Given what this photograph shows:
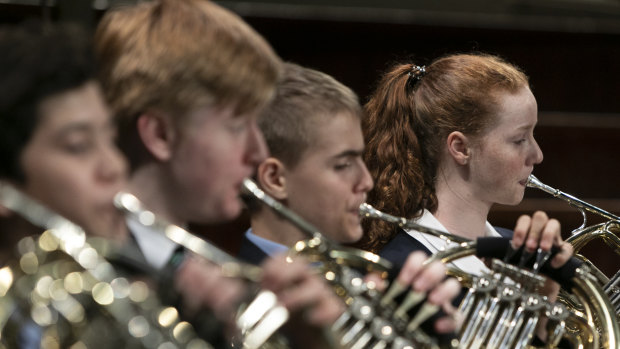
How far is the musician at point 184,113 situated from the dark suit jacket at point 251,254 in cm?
21

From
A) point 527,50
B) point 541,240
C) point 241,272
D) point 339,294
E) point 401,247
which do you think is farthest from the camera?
point 527,50

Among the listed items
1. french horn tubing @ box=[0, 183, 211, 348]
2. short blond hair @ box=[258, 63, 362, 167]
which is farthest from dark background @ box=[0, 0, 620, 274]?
french horn tubing @ box=[0, 183, 211, 348]

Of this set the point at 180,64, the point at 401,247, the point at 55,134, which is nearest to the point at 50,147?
the point at 55,134

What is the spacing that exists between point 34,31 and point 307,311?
40 centimetres

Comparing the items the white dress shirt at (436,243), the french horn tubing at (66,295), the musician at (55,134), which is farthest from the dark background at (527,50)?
the french horn tubing at (66,295)

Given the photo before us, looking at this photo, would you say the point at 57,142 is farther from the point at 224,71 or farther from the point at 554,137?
the point at 554,137

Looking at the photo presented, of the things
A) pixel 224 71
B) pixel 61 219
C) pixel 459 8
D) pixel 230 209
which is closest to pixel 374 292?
pixel 230 209

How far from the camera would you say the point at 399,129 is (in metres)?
1.94

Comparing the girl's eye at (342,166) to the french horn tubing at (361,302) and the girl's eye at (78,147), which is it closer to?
the french horn tubing at (361,302)

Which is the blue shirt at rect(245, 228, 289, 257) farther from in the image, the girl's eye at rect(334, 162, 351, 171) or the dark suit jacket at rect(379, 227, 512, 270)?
the dark suit jacket at rect(379, 227, 512, 270)

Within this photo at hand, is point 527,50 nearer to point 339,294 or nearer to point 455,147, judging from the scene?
point 455,147

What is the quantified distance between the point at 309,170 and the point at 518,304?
38 cm

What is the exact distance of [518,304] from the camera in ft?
4.66

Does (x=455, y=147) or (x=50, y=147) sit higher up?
(x=50, y=147)
